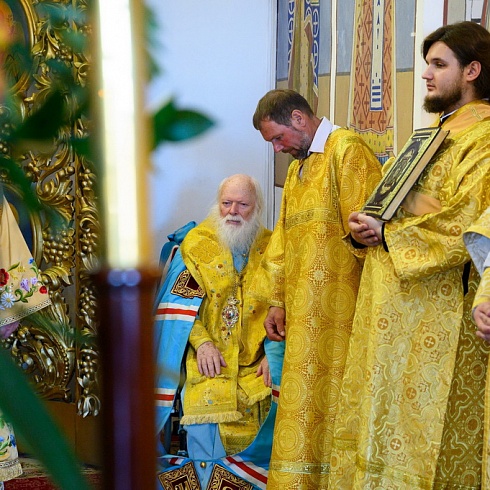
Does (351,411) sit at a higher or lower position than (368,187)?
lower

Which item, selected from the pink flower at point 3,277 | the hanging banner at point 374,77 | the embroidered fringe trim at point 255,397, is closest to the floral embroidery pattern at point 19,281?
the pink flower at point 3,277

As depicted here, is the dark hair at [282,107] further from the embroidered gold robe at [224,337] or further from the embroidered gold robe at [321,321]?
the embroidered gold robe at [224,337]

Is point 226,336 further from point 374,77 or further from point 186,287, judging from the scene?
point 374,77

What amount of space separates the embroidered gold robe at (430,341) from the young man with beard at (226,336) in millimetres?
1161

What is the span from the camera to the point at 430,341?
10.9 ft

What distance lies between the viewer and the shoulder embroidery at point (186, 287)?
15.7ft

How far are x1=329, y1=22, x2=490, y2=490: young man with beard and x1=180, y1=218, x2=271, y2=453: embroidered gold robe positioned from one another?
114 cm

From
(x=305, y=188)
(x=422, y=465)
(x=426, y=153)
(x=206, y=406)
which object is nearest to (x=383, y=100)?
(x=305, y=188)

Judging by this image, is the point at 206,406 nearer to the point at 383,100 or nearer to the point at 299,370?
the point at 299,370

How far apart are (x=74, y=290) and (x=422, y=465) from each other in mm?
3000

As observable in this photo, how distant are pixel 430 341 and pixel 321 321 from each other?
2.42 feet

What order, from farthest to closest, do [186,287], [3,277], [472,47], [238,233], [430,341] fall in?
[238,233]
[186,287]
[472,47]
[430,341]
[3,277]

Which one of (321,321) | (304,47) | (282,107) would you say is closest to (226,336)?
(321,321)

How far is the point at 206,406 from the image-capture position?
4.49 m
